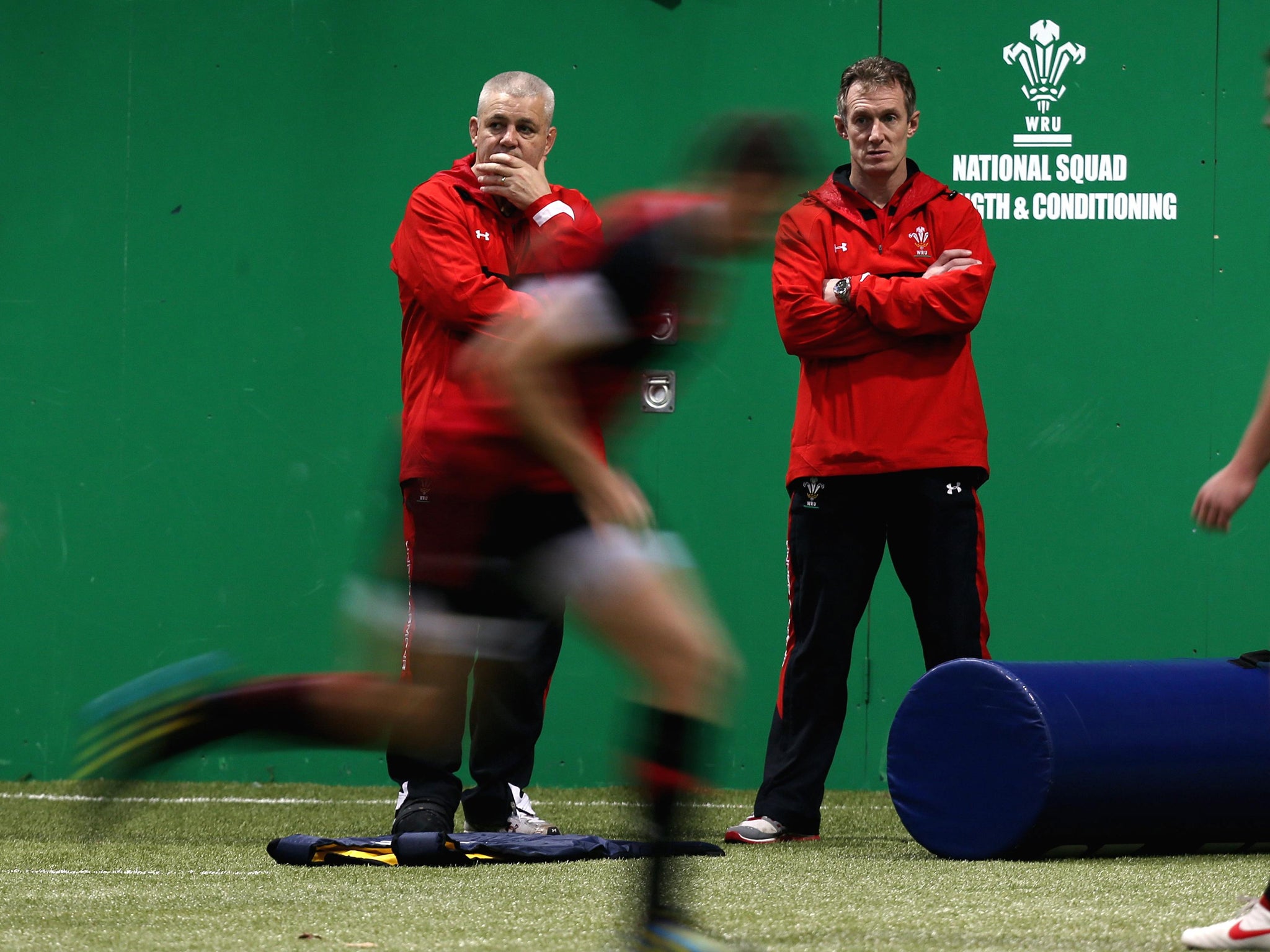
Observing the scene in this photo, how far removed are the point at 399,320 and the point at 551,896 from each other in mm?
3278

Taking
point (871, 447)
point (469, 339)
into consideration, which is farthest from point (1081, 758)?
point (469, 339)

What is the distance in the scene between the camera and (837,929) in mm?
3225

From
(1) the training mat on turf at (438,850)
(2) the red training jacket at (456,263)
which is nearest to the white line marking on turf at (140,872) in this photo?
(1) the training mat on turf at (438,850)

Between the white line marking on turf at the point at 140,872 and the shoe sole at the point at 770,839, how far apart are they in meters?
1.36

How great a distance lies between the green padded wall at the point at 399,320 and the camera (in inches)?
248

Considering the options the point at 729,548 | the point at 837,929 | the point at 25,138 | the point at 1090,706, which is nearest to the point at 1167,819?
the point at 1090,706

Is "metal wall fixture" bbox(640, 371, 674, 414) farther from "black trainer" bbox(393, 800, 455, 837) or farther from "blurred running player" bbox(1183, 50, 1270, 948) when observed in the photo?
"blurred running player" bbox(1183, 50, 1270, 948)

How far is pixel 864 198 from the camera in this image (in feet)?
16.6

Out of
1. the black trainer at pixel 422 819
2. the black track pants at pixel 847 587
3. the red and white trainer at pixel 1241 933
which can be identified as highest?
the black track pants at pixel 847 587

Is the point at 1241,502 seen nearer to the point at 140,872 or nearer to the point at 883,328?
the point at 883,328

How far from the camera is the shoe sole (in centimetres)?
472

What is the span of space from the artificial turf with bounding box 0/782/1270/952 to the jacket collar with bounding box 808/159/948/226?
6.17 ft

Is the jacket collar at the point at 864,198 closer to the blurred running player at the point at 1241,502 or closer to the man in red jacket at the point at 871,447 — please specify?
the man in red jacket at the point at 871,447

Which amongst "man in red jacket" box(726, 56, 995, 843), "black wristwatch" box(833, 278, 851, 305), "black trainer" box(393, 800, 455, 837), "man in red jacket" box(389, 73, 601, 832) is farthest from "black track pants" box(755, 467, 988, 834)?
"black trainer" box(393, 800, 455, 837)
